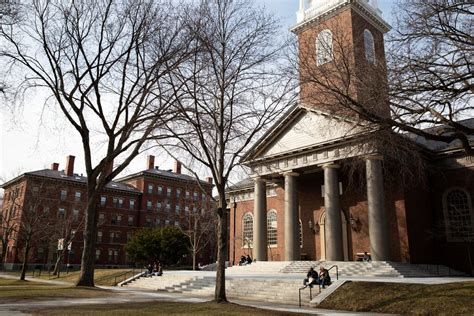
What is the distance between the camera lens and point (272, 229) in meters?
34.7

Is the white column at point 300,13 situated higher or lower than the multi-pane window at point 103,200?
higher

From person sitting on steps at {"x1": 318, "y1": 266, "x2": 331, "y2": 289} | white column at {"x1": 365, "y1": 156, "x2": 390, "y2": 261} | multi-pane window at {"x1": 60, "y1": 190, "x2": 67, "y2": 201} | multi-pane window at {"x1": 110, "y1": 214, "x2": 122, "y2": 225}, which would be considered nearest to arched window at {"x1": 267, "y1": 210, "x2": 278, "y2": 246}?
white column at {"x1": 365, "y1": 156, "x2": 390, "y2": 261}

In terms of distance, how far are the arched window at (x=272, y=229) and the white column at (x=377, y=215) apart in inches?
465

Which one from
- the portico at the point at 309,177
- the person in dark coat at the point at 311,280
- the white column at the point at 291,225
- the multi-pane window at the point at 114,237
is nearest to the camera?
the person in dark coat at the point at 311,280

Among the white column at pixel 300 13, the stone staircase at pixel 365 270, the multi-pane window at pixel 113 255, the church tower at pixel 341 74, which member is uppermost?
the white column at pixel 300 13

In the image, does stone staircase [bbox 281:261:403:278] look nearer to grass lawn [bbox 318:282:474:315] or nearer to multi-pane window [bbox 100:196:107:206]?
grass lawn [bbox 318:282:474:315]

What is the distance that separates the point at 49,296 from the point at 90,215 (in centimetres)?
506

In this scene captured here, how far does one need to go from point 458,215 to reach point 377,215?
6.80 meters

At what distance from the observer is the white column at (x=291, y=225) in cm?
2631

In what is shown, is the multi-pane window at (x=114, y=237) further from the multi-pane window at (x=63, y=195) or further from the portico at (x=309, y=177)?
the portico at (x=309, y=177)

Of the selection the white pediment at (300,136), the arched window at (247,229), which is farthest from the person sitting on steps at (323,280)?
the arched window at (247,229)

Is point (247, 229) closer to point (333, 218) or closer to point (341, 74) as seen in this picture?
point (333, 218)

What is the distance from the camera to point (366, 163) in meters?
23.8

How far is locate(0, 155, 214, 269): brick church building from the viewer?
5544cm
